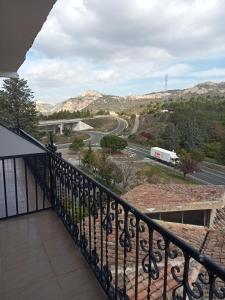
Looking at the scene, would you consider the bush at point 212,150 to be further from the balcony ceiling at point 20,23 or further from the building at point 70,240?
the balcony ceiling at point 20,23

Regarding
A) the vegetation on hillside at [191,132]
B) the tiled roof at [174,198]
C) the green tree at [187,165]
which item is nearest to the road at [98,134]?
the vegetation on hillside at [191,132]

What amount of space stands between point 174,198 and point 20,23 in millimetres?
10303

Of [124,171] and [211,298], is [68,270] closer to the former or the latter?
[211,298]

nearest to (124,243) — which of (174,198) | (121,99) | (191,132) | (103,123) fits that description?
(174,198)

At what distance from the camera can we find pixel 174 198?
1164 cm

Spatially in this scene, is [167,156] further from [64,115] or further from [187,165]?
[64,115]

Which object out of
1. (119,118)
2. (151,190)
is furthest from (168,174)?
(119,118)

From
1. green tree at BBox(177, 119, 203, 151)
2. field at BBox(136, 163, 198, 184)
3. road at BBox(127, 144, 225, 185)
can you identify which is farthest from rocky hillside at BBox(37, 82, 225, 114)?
field at BBox(136, 163, 198, 184)

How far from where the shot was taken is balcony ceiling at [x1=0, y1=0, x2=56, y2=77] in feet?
5.99

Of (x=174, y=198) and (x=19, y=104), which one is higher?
(x=19, y=104)

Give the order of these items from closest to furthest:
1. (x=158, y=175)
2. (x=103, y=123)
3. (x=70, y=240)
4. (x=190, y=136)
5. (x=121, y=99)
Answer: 1. (x=70, y=240)
2. (x=158, y=175)
3. (x=190, y=136)
4. (x=103, y=123)
5. (x=121, y=99)

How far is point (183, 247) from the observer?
1.21 metres

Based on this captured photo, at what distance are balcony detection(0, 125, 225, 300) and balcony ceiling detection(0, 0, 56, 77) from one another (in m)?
1.25

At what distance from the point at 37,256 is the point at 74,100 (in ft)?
435
